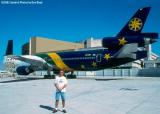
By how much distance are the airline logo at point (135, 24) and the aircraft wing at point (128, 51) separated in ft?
8.79

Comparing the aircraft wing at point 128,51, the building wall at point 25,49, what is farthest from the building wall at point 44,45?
the aircraft wing at point 128,51

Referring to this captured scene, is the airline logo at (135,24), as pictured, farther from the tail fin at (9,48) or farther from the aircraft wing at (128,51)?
the tail fin at (9,48)

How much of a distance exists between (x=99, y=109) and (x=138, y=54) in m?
24.3

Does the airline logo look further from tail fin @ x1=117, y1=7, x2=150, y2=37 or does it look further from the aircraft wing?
the aircraft wing

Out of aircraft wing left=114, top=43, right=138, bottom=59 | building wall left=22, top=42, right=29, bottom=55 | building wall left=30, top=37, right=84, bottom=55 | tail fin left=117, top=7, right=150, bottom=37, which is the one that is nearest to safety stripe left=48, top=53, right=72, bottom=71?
aircraft wing left=114, top=43, right=138, bottom=59

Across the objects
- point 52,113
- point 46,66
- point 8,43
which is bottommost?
point 52,113

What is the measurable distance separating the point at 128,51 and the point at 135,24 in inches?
160

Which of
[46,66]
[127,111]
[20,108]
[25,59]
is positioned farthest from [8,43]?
[127,111]

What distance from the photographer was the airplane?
3400cm

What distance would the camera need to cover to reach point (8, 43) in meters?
40.3

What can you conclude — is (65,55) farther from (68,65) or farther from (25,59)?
(25,59)

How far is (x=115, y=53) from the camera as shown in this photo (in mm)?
36188

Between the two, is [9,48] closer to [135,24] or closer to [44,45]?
[135,24]

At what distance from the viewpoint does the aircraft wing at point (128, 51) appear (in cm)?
3375
